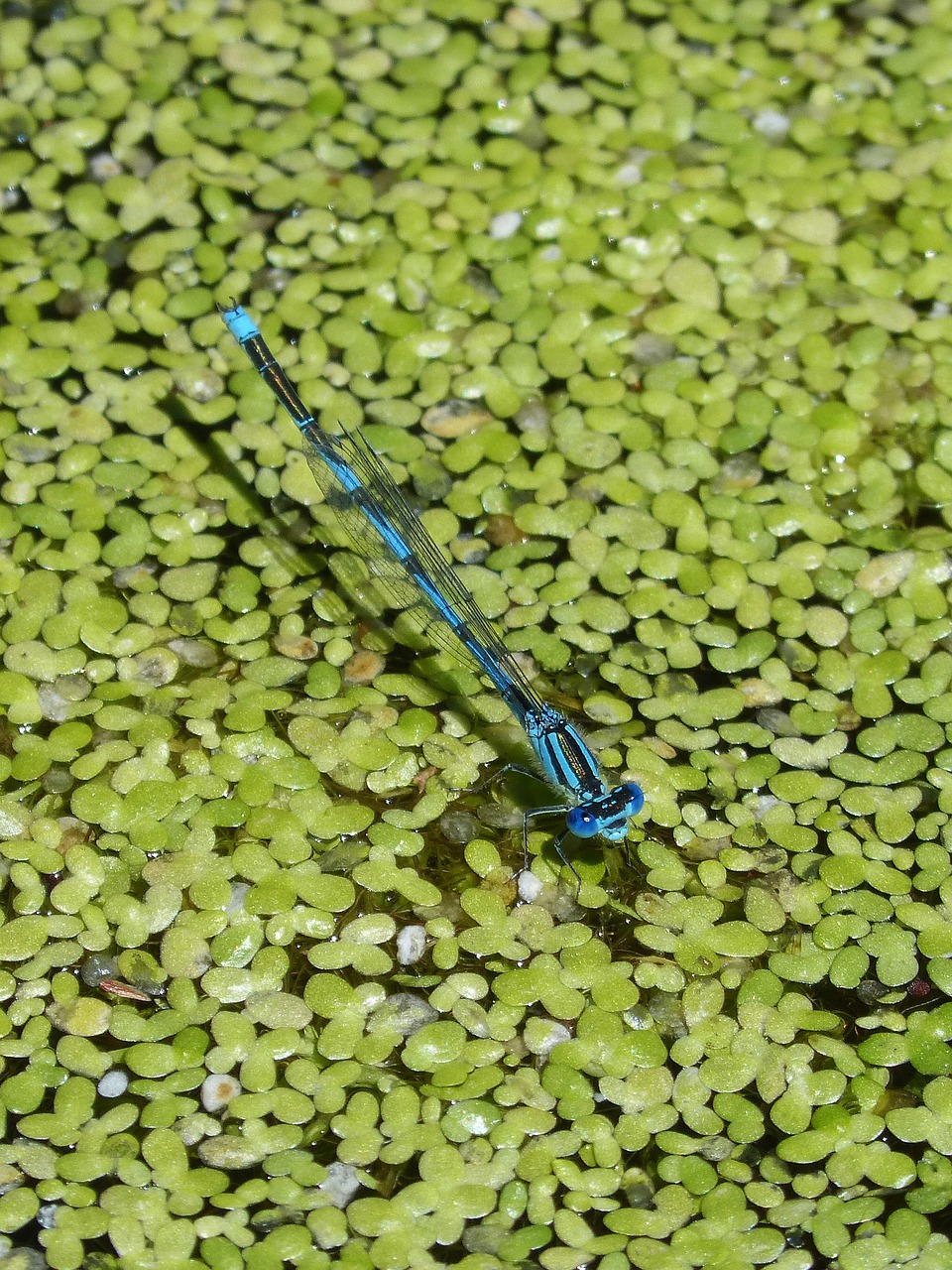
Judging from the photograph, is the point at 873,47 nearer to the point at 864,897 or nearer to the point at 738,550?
the point at 738,550

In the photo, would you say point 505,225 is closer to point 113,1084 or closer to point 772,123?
point 772,123

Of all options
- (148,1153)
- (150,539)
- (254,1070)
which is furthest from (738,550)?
(148,1153)

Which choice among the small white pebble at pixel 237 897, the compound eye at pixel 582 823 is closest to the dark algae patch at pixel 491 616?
the small white pebble at pixel 237 897

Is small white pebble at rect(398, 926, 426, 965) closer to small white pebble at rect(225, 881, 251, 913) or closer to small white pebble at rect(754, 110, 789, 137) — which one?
small white pebble at rect(225, 881, 251, 913)

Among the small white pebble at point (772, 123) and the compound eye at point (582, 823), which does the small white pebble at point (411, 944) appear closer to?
the compound eye at point (582, 823)

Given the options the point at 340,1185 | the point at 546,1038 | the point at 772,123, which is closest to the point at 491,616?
the point at 546,1038
